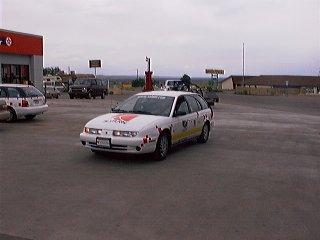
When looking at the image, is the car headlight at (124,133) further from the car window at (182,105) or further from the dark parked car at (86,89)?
the dark parked car at (86,89)

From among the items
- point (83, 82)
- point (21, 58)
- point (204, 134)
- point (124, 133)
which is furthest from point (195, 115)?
point (21, 58)

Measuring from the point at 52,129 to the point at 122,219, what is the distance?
9.27 m

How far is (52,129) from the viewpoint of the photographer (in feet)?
45.9

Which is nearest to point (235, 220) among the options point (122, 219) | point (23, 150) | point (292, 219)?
point (292, 219)

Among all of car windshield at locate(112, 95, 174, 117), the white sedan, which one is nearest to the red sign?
car windshield at locate(112, 95, 174, 117)

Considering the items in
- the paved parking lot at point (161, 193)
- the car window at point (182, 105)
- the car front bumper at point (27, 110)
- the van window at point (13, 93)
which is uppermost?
the van window at point (13, 93)

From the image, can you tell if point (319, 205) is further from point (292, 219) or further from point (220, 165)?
point (220, 165)

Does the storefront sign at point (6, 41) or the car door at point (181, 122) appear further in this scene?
the storefront sign at point (6, 41)

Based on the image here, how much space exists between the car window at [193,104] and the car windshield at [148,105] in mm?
877

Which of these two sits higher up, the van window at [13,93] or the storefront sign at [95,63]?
the storefront sign at [95,63]

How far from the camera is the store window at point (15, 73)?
3388cm

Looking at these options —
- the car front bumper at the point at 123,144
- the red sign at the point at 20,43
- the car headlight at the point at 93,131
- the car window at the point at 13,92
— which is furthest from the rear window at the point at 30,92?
the red sign at the point at 20,43

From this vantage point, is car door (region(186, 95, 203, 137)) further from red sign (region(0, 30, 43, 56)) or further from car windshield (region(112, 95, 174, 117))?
red sign (region(0, 30, 43, 56))

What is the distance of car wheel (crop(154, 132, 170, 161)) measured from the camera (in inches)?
352
